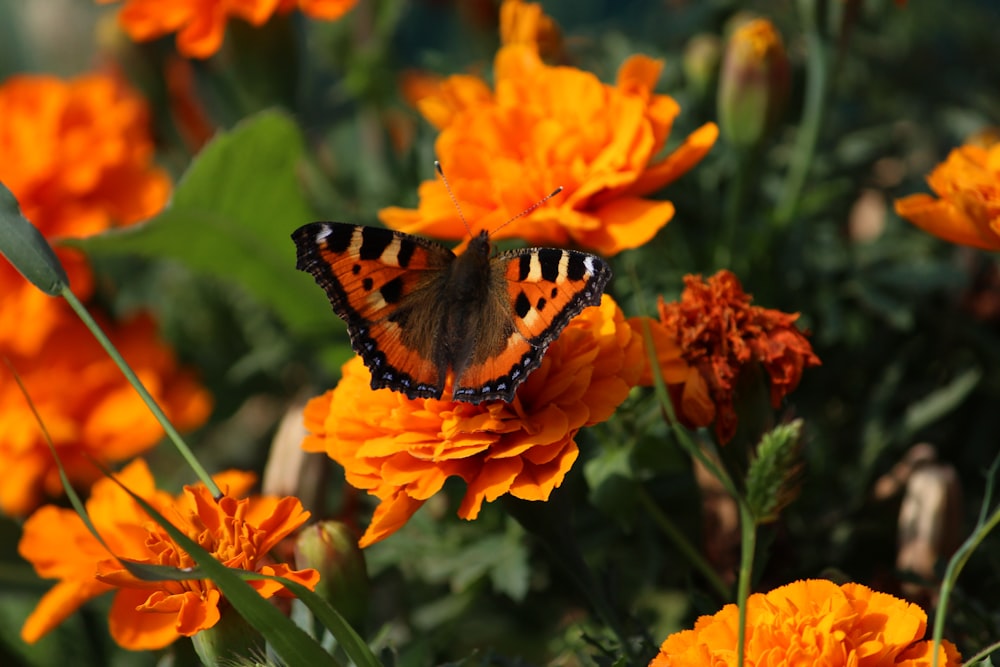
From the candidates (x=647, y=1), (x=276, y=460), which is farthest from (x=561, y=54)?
(x=647, y=1)

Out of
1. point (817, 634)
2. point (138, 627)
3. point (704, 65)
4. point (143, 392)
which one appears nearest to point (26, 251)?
point (143, 392)

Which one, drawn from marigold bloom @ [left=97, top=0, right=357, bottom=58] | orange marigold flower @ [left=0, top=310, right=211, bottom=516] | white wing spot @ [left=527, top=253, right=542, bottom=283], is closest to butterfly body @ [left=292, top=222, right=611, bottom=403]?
white wing spot @ [left=527, top=253, right=542, bottom=283]

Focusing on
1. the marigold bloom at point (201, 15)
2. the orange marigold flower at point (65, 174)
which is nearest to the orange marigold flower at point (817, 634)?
the marigold bloom at point (201, 15)

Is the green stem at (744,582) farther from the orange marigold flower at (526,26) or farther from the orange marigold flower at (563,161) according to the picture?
the orange marigold flower at (526,26)

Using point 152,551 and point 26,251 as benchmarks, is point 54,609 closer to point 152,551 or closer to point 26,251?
point 152,551

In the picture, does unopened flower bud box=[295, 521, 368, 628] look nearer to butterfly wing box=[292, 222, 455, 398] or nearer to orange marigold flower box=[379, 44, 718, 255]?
butterfly wing box=[292, 222, 455, 398]
